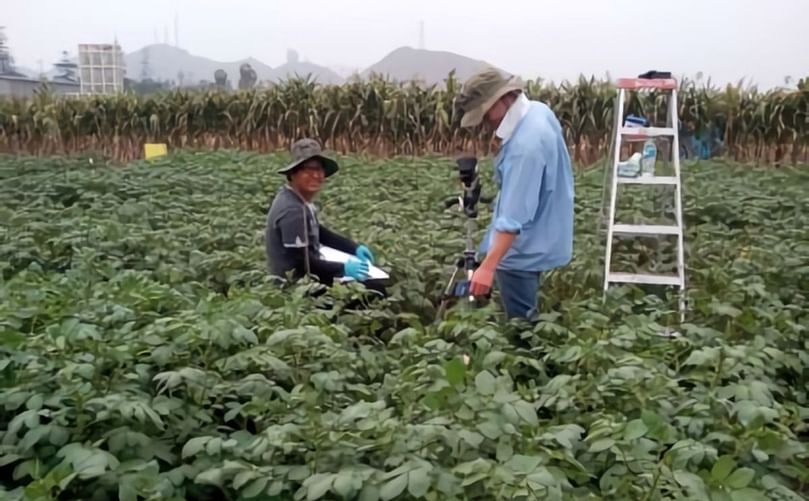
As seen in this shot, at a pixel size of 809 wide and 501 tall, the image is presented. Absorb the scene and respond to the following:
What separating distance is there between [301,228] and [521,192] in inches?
38.6

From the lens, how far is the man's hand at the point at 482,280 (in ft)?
11.3

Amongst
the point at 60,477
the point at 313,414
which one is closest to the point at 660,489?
the point at 313,414

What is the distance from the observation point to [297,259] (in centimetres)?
386

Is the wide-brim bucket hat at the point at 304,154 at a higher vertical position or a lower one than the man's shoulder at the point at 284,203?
higher

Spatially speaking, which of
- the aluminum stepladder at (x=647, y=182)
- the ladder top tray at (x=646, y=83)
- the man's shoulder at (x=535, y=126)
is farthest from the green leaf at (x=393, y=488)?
the ladder top tray at (x=646, y=83)

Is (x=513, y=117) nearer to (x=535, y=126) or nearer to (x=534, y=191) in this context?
(x=535, y=126)

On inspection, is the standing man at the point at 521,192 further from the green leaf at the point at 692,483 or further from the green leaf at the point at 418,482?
the green leaf at the point at 418,482

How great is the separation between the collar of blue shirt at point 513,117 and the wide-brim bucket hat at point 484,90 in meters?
0.06

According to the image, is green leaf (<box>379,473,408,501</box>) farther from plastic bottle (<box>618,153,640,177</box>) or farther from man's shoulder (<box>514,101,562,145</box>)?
plastic bottle (<box>618,153,640,177</box>)

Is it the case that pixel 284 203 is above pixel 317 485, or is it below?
above

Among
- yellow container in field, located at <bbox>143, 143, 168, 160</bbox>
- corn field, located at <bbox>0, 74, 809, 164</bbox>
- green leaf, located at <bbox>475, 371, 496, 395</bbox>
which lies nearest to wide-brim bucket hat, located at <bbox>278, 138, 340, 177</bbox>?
green leaf, located at <bbox>475, 371, 496, 395</bbox>

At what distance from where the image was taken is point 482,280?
3.43m

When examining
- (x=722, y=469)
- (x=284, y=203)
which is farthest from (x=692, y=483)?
(x=284, y=203)

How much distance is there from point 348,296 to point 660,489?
1.62 meters
